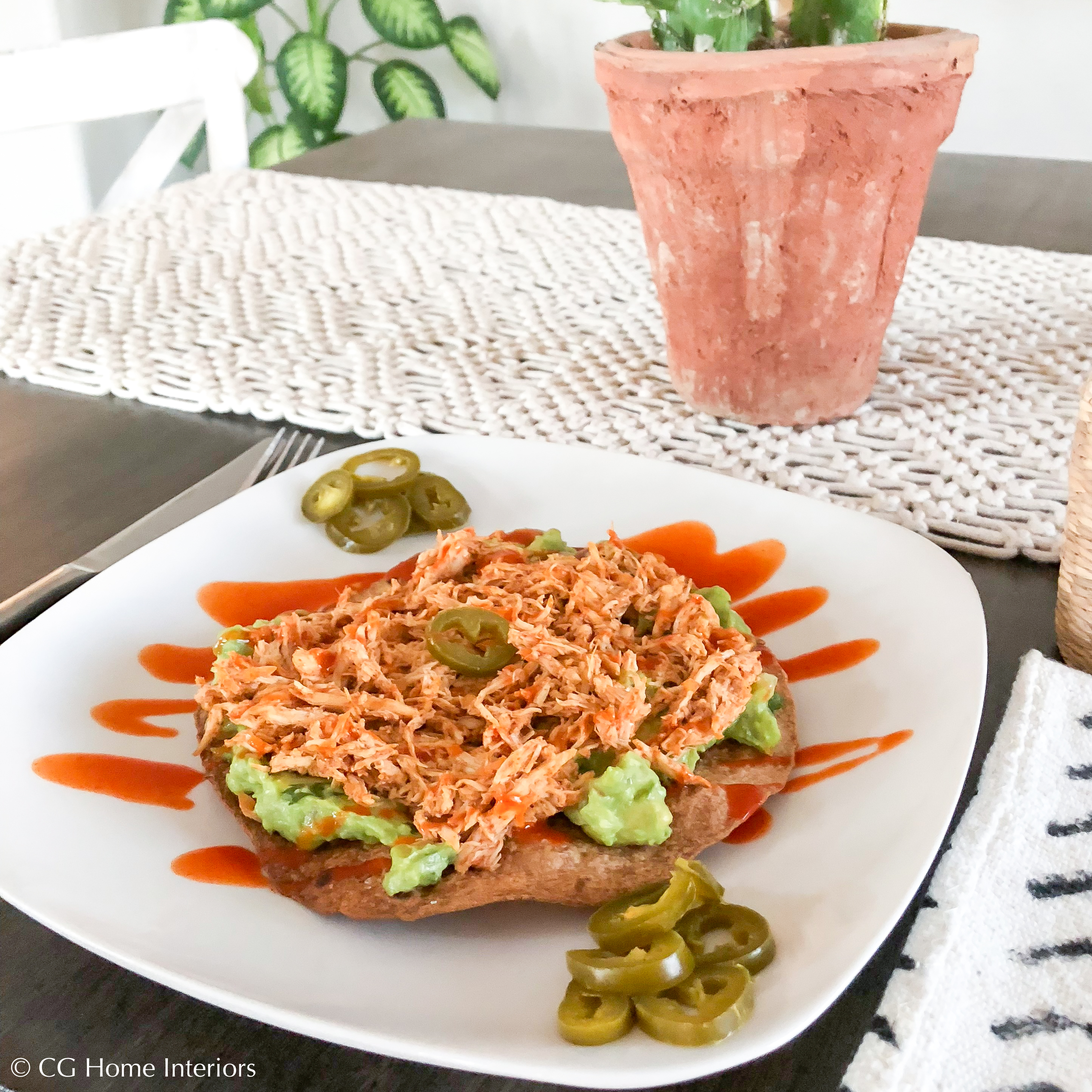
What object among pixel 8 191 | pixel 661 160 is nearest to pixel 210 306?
pixel 661 160

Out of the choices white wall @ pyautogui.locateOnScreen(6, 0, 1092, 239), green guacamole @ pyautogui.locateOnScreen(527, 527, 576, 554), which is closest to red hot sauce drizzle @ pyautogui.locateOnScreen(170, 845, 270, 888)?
green guacamole @ pyautogui.locateOnScreen(527, 527, 576, 554)

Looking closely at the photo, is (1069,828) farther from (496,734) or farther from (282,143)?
(282,143)

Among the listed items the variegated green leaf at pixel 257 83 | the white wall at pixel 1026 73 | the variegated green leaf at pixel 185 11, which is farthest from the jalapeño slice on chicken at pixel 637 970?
the variegated green leaf at pixel 185 11

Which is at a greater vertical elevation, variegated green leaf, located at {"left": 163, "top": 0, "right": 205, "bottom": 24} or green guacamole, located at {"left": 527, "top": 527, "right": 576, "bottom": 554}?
variegated green leaf, located at {"left": 163, "top": 0, "right": 205, "bottom": 24}

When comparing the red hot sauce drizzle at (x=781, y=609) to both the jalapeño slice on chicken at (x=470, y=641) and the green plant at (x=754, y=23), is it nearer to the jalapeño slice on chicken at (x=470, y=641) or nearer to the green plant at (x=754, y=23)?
the jalapeño slice on chicken at (x=470, y=641)

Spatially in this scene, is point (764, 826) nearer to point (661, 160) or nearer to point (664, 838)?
point (664, 838)

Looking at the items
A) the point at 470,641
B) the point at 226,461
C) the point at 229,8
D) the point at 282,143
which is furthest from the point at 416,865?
the point at 229,8

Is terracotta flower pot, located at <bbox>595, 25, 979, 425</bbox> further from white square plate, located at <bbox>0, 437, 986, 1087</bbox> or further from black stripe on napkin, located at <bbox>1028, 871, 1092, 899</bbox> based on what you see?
black stripe on napkin, located at <bbox>1028, 871, 1092, 899</bbox>
